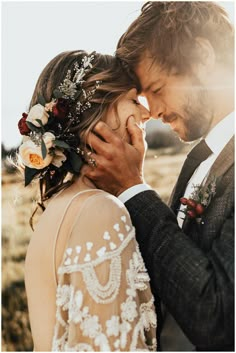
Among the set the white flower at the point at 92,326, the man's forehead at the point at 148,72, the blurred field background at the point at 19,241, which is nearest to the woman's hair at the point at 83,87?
the man's forehead at the point at 148,72

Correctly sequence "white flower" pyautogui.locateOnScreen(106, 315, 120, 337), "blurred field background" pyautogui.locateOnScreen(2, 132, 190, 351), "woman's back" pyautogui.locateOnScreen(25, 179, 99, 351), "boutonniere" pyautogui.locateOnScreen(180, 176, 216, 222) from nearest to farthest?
"white flower" pyautogui.locateOnScreen(106, 315, 120, 337) < "woman's back" pyautogui.locateOnScreen(25, 179, 99, 351) < "boutonniere" pyautogui.locateOnScreen(180, 176, 216, 222) < "blurred field background" pyautogui.locateOnScreen(2, 132, 190, 351)

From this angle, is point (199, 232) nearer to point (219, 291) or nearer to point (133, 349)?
point (219, 291)

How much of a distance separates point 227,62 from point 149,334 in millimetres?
1677

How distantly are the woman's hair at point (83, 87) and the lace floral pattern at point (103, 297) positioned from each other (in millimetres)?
553

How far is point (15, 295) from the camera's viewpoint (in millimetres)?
7398

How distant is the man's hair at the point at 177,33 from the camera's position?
358 centimetres

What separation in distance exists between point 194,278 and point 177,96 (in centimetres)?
133

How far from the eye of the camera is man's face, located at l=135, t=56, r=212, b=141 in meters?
3.57

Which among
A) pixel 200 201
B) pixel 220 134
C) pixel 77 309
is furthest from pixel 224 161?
pixel 77 309

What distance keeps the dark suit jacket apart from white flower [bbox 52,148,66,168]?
1.52ft

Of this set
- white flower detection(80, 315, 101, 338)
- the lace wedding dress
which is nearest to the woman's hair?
the lace wedding dress

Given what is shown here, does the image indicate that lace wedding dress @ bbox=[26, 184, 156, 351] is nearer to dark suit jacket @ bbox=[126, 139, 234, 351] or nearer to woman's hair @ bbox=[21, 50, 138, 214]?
dark suit jacket @ bbox=[126, 139, 234, 351]

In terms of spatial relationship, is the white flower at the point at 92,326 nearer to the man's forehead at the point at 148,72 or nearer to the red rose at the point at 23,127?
the red rose at the point at 23,127

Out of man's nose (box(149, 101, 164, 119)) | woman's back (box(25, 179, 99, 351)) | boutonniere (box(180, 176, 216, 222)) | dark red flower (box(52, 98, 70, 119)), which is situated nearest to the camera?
woman's back (box(25, 179, 99, 351))
